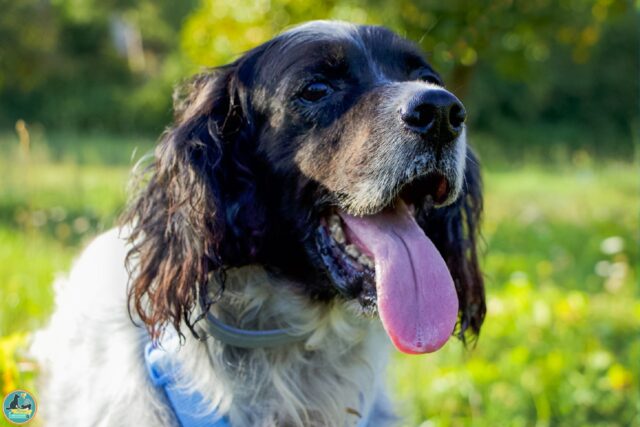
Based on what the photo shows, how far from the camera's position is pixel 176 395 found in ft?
8.28

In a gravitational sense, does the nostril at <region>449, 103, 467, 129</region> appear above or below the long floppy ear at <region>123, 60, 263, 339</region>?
above

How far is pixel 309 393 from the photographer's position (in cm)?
267

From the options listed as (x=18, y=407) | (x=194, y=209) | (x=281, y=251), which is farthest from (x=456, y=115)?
(x=18, y=407)

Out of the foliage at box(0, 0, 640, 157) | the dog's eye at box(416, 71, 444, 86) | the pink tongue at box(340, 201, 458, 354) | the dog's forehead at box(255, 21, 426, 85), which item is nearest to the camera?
the pink tongue at box(340, 201, 458, 354)

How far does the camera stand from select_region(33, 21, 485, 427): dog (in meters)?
2.41

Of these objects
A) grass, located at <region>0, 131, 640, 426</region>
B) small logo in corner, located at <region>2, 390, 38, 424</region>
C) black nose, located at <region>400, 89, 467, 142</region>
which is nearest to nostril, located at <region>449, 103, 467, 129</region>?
black nose, located at <region>400, 89, 467, 142</region>

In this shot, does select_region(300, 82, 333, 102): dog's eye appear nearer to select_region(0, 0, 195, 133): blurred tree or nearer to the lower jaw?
the lower jaw

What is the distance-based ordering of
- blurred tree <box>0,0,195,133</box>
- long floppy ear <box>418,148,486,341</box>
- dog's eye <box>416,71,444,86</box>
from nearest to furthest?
dog's eye <box>416,71,444,86</box>
long floppy ear <box>418,148,486,341</box>
blurred tree <box>0,0,195,133</box>

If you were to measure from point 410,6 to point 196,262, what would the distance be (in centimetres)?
515

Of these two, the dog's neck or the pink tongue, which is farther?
the dog's neck

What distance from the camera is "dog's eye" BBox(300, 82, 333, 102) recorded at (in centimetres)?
258

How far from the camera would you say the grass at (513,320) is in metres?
3.83

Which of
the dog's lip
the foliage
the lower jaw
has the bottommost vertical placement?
the foliage

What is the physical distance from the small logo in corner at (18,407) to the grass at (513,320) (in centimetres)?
51
